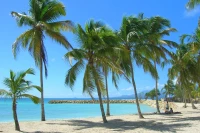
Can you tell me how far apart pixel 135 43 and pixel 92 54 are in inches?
171

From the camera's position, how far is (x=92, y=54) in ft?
53.0

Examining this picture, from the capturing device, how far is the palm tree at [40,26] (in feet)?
58.3

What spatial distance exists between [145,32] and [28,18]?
320 inches

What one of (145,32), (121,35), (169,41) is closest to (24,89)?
(121,35)

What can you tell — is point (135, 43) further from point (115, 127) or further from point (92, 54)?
point (115, 127)

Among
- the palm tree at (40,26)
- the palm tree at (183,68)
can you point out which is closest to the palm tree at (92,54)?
the palm tree at (40,26)

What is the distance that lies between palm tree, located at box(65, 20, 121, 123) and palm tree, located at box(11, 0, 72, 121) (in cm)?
222

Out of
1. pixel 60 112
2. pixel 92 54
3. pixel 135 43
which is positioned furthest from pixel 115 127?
pixel 60 112

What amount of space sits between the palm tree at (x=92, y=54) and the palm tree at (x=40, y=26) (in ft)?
7.30

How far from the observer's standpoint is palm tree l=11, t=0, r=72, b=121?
58.3 ft

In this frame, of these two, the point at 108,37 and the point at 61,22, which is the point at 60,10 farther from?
the point at 108,37

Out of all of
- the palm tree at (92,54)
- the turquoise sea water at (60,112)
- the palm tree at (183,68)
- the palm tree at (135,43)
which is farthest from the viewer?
the palm tree at (183,68)

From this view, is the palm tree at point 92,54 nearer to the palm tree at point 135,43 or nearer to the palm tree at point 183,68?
the palm tree at point 135,43

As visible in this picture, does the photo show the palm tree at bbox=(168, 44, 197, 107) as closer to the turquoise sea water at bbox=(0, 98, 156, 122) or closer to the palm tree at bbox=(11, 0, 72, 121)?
the turquoise sea water at bbox=(0, 98, 156, 122)
